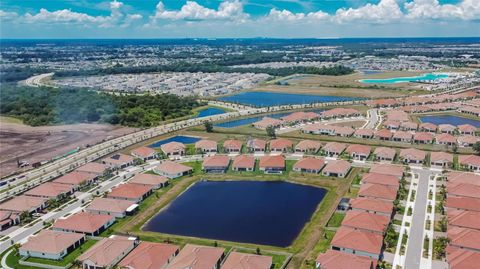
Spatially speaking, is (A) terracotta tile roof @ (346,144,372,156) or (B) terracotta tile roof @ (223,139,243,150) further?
(B) terracotta tile roof @ (223,139,243,150)

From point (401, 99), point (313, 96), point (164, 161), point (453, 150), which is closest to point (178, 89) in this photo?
point (313, 96)

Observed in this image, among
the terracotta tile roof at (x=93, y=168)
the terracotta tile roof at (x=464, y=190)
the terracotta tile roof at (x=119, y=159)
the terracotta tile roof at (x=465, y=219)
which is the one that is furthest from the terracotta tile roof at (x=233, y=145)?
the terracotta tile roof at (x=465, y=219)

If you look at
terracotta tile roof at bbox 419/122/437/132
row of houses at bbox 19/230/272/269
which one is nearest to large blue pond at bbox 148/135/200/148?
row of houses at bbox 19/230/272/269

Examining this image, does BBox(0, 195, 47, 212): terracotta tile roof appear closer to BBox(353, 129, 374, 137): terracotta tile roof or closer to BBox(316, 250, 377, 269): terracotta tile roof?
BBox(316, 250, 377, 269): terracotta tile roof

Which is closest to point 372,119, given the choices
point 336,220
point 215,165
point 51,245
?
point 215,165

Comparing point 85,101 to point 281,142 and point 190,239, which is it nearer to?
point 281,142

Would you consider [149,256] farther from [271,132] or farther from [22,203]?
[271,132]
